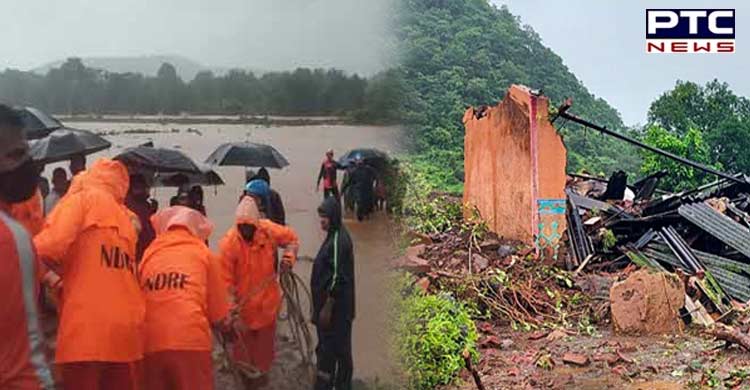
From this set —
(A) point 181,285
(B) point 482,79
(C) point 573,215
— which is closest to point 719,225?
(C) point 573,215

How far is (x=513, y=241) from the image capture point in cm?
1503

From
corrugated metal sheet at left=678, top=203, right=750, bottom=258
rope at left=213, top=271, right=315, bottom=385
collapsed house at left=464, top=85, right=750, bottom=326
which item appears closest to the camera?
rope at left=213, top=271, right=315, bottom=385

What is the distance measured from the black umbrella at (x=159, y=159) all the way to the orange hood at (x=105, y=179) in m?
0.03

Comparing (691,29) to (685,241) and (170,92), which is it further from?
(170,92)

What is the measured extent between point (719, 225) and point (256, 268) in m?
13.6

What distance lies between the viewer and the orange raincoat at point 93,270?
2.03 metres

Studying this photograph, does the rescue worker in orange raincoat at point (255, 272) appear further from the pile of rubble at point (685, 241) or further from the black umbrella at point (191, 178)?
the pile of rubble at point (685, 241)

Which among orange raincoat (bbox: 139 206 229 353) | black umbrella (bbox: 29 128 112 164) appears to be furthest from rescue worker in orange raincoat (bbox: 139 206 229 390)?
black umbrella (bbox: 29 128 112 164)

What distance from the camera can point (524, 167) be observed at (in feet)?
47.9

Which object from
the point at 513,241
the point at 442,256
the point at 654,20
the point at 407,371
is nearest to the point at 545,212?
the point at 513,241

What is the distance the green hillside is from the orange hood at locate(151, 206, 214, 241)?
9.28 meters

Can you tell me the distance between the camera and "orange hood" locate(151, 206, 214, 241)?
2168 mm

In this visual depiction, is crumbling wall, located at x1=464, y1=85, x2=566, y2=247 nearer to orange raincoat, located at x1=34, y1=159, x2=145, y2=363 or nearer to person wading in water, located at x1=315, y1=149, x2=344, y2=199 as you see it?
person wading in water, located at x1=315, y1=149, x2=344, y2=199

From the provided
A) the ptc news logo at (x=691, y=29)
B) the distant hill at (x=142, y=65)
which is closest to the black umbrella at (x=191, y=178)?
the distant hill at (x=142, y=65)
